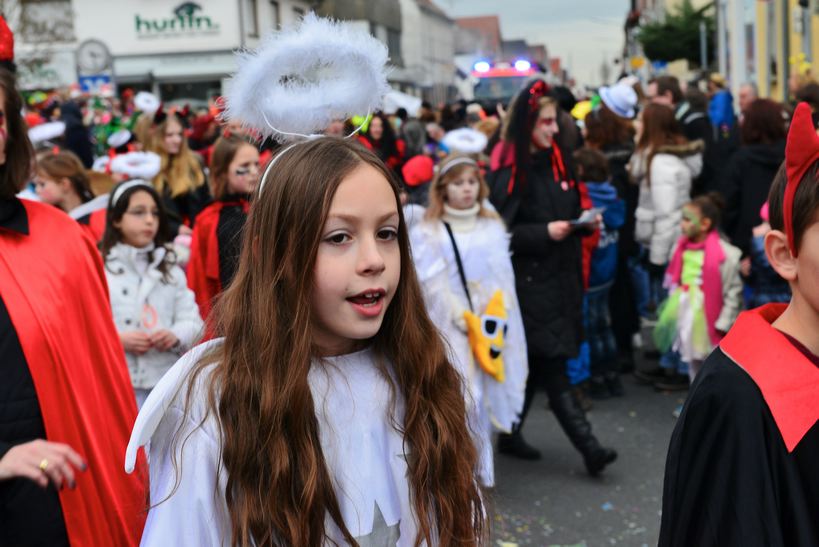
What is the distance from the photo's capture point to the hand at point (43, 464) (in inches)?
88.5

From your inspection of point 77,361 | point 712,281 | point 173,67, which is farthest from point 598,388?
point 173,67

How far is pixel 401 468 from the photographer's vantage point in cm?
206

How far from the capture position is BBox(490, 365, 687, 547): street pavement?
5078 mm

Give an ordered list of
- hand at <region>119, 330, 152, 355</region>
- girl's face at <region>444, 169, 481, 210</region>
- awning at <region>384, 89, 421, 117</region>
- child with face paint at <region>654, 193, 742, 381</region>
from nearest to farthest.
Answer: hand at <region>119, 330, 152, 355</region> < girl's face at <region>444, 169, 481, 210</region> < child with face paint at <region>654, 193, 742, 381</region> < awning at <region>384, 89, 421, 117</region>

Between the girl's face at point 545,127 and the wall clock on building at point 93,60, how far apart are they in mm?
15755

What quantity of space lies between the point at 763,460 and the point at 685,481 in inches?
6.7

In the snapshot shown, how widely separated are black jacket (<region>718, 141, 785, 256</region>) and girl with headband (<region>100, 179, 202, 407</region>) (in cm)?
391

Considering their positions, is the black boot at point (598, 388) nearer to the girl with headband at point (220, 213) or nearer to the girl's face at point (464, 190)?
the girl's face at point (464, 190)

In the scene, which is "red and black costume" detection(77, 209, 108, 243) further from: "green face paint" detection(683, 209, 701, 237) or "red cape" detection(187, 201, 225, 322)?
"green face paint" detection(683, 209, 701, 237)

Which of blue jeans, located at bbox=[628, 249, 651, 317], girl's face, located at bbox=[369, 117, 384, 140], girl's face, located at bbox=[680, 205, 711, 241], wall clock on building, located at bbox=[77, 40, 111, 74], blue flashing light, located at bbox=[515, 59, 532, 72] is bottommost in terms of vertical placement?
blue jeans, located at bbox=[628, 249, 651, 317]

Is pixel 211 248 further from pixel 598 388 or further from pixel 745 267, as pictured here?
pixel 598 388

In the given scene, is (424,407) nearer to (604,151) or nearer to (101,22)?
(604,151)

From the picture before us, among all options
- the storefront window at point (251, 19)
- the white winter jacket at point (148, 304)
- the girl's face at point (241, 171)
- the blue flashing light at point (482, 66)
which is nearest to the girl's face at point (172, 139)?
the girl's face at point (241, 171)

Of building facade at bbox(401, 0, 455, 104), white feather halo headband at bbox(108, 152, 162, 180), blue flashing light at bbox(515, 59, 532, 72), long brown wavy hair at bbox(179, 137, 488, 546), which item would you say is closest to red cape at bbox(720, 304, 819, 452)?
long brown wavy hair at bbox(179, 137, 488, 546)
